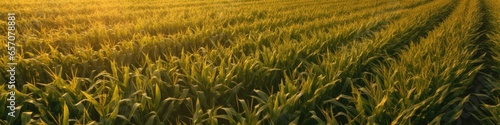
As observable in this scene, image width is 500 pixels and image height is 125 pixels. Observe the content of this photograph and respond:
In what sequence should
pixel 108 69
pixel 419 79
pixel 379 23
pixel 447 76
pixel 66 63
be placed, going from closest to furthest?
1. pixel 419 79
2. pixel 447 76
3. pixel 66 63
4. pixel 108 69
5. pixel 379 23

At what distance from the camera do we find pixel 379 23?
28.1 ft

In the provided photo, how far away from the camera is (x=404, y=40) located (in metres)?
6.07

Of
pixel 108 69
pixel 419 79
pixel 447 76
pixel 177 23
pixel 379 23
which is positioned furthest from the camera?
pixel 379 23

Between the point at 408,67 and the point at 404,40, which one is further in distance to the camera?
the point at 404,40

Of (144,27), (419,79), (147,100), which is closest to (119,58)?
(147,100)

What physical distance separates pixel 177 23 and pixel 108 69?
375cm

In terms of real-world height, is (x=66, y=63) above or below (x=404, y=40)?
above

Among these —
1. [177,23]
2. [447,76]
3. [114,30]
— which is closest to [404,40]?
[447,76]

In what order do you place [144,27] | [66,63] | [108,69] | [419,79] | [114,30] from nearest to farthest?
1. [419,79]
2. [66,63]
3. [108,69]
4. [114,30]
5. [144,27]

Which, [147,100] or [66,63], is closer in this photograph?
[147,100]

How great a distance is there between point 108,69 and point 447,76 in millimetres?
3418

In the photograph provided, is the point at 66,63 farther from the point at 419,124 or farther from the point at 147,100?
the point at 419,124

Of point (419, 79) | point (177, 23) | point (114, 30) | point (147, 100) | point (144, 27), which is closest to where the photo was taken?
point (147, 100)

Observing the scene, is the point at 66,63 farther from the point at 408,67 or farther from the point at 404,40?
the point at 404,40
